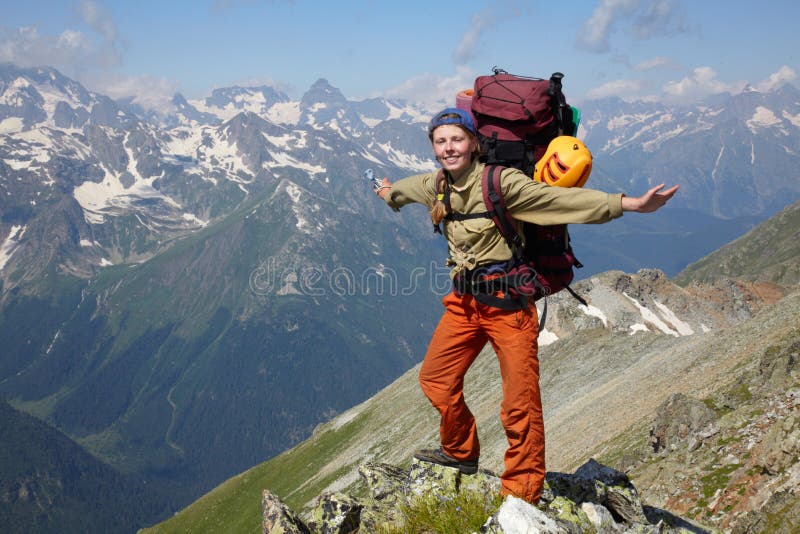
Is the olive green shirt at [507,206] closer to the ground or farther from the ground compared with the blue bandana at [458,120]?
closer to the ground

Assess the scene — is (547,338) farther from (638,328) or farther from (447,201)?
(447,201)

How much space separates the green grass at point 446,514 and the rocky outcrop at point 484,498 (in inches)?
2.1

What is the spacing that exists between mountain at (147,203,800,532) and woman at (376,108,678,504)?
6774 millimetres

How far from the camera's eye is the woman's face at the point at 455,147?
28.7 feet

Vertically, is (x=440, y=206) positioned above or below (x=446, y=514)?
above


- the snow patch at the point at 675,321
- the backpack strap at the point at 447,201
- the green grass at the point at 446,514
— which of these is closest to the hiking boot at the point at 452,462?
the green grass at the point at 446,514

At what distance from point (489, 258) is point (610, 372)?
41934 millimetres

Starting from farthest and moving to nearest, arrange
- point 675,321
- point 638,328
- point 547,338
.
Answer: point 675,321 → point 547,338 → point 638,328

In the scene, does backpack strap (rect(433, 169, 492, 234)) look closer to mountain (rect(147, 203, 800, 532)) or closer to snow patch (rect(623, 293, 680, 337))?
mountain (rect(147, 203, 800, 532))

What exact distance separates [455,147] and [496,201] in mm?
1148

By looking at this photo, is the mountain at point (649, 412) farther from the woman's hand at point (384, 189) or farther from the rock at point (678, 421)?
the woman's hand at point (384, 189)

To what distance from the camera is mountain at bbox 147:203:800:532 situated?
48.2 feet

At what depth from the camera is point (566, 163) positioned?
8.21 m

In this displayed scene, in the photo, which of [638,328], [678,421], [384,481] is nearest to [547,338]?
[638,328]
